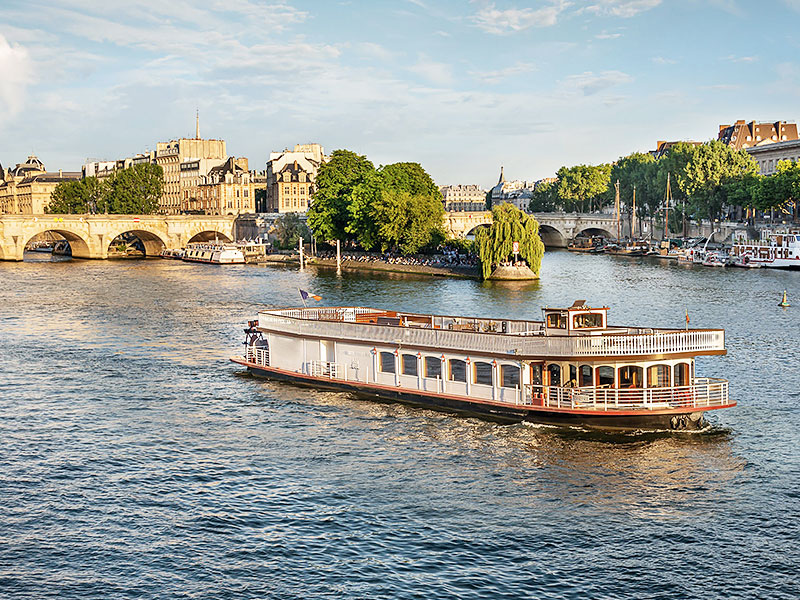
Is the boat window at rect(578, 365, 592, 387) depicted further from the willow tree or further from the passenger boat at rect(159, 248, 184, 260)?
the passenger boat at rect(159, 248, 184, 260)

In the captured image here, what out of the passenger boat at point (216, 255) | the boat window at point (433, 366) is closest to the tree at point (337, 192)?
the passenger boat at point (216, 255)

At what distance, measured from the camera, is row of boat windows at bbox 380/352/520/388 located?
34.6 m

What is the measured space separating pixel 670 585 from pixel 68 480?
17860 millimetres

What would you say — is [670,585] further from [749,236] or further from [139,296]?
[749,236]

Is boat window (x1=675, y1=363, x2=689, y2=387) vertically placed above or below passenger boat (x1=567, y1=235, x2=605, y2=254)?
below

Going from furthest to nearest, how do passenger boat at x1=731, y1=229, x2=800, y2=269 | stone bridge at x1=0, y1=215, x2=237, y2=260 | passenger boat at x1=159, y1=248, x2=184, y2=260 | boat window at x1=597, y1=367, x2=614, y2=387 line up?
passenger boat at x1=159, y1=248, x2=184, y2=260, stone bridge at x1=0, y1=215, x2=237, y2=260, passenger boat at x1=731, y1=229, x2=800, y2=269, boat window at x1=597, y1=367, x2=614, y2=387

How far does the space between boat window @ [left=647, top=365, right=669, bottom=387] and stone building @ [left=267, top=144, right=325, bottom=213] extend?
143m

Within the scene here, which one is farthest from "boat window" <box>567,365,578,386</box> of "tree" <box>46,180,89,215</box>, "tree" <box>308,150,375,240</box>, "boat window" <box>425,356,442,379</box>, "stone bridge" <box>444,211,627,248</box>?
"tree" <box>46,180,89,215</box>

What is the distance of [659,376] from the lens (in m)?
32.8

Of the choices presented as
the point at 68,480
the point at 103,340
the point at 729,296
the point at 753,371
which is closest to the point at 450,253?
the point at 729,296

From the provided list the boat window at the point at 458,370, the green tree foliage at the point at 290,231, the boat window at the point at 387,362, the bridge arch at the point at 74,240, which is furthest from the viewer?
the green tree foliage at the point at 290,231

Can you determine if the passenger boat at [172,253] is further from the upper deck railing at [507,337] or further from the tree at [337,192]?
the upper deck railing at [507,337]

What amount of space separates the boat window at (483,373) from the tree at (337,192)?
8157 cm

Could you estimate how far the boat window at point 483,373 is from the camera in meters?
35.8
